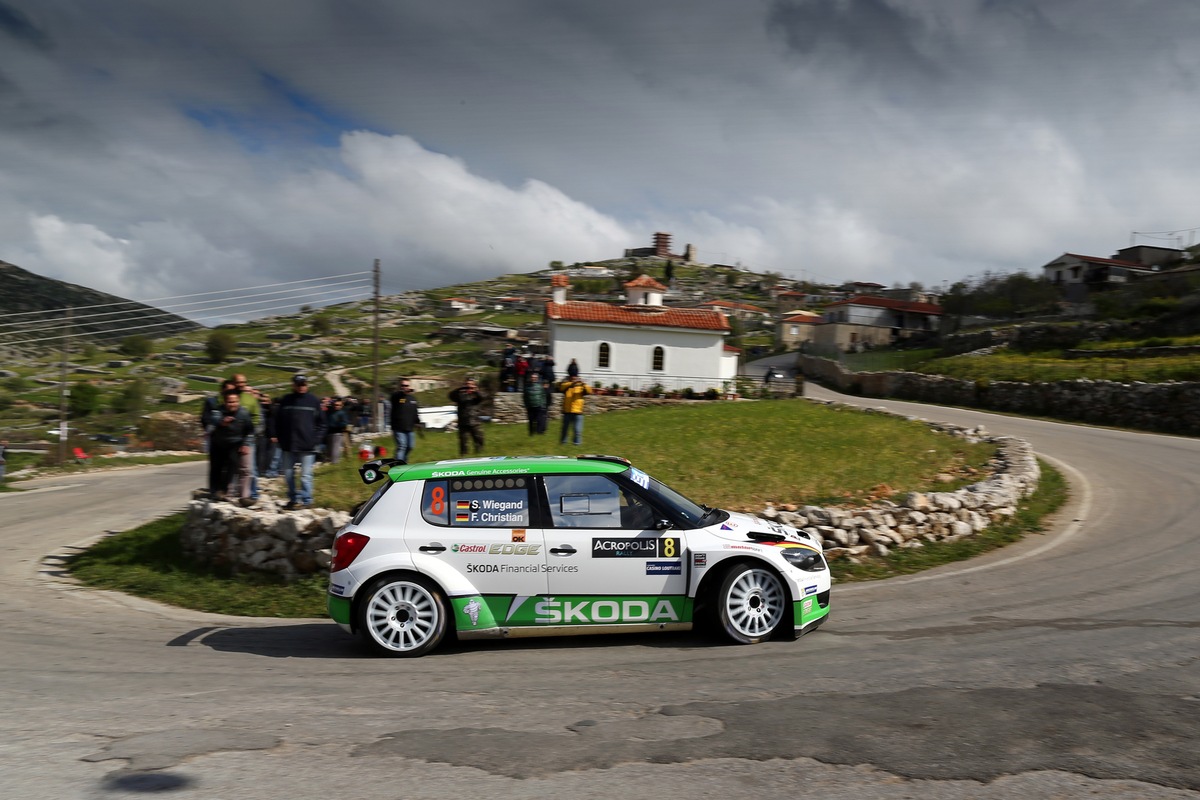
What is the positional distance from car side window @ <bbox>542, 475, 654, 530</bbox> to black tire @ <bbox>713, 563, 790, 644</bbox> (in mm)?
861

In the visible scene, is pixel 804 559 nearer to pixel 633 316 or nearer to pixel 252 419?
pixel 252 419

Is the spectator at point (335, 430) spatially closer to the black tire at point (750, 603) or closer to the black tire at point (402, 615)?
the black tire at point (402, 615)

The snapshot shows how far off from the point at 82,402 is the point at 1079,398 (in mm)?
65333

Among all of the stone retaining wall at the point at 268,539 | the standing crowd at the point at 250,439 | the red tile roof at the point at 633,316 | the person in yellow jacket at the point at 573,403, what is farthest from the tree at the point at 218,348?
the stone retaining wall at the point at 268,539

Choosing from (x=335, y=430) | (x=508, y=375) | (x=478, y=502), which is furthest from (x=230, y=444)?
(x=508, y=375)

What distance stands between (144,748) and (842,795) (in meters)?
4.00

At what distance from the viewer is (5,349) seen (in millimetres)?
84688

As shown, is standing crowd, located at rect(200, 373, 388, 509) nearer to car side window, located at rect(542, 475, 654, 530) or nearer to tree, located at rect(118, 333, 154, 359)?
car side window, located at rect(542, 475, 654, 530)

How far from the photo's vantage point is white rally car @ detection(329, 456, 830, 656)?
680 cm

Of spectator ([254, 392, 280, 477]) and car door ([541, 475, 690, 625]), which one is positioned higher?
spectator ([254, 392, 280, 477])

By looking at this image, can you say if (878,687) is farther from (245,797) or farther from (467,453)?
(467,453)

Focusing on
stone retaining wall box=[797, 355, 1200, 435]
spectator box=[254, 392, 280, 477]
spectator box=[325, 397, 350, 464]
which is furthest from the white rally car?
stone retaining wall box=[797, 355, 1200, 435]

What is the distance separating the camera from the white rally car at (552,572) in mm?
6801

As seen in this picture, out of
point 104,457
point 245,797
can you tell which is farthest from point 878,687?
point 104,457
